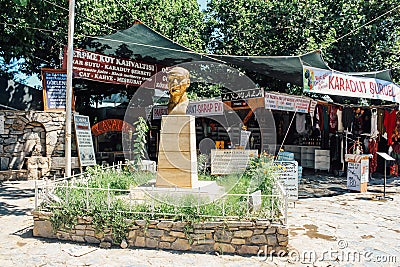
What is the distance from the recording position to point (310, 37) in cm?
1136

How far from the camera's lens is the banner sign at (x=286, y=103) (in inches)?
343

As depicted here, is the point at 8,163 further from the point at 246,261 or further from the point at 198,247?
the point at 246,261

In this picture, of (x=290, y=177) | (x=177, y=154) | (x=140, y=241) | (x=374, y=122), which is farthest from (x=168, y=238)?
(x=374, y=122)

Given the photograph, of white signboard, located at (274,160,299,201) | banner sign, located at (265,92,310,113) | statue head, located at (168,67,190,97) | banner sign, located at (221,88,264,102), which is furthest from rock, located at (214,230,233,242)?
banner sign, located at (221,88,264,102)

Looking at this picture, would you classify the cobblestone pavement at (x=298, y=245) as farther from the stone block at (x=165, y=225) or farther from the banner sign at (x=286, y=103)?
the banner sign at (x=286, y=103)

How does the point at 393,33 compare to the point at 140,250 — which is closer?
the point at 140,250

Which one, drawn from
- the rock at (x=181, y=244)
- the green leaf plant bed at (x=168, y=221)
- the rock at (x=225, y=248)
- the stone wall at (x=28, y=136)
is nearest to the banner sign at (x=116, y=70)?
the stone wall at (x=28, y=136)

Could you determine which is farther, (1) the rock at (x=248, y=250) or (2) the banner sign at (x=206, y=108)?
(2) the banner sign at (x=206, y=108)

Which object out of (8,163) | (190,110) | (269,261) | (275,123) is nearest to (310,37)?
(275,123)

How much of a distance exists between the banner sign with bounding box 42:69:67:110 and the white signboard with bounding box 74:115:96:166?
730mm

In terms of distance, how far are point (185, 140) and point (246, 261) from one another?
226cm

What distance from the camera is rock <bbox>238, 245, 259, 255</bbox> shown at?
4.45 meters

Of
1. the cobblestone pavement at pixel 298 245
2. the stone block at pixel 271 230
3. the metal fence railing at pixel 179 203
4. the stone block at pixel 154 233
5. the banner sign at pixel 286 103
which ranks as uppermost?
the banner sign at pixel 286 103

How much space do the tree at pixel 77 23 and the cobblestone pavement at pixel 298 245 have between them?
4403 mm
